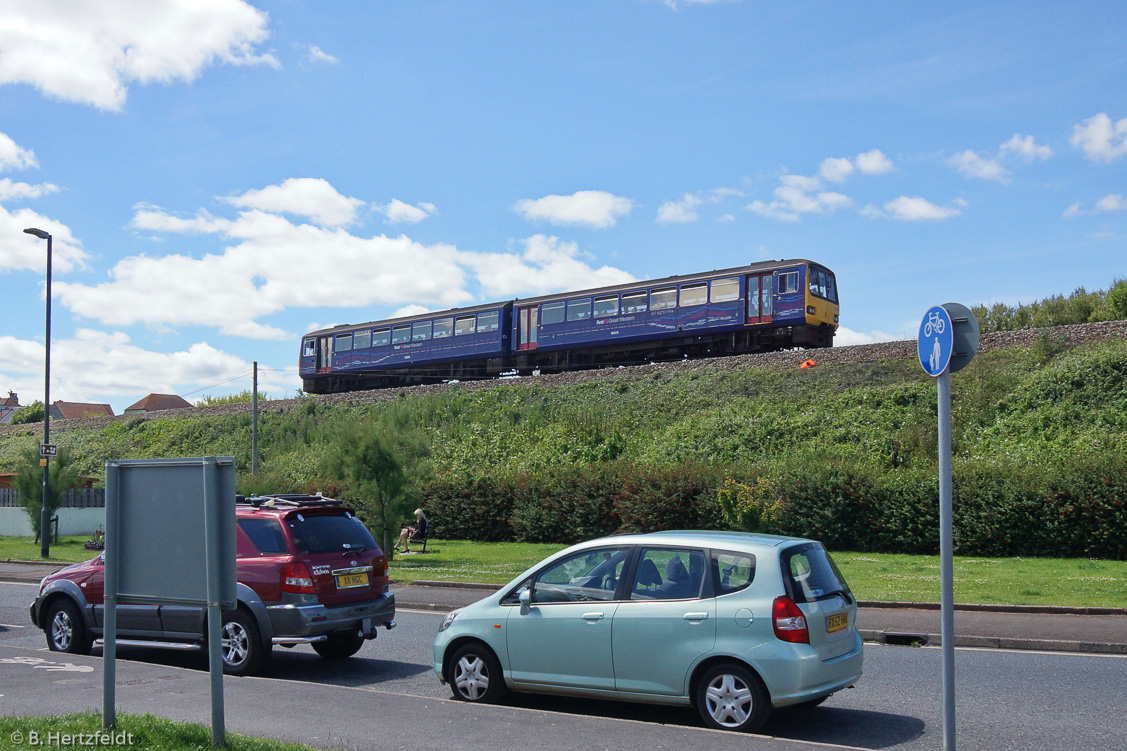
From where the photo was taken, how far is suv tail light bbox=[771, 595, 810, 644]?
6.60 meters

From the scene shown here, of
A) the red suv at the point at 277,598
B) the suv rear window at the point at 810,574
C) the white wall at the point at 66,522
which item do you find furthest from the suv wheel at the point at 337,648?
the white wall at the point at 66,522

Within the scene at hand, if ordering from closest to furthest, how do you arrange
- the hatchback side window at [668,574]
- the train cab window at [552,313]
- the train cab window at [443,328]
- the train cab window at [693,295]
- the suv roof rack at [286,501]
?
the hatchback side window at [668,574] < the suv roof rack at [286,501] < the train cab window at [693,295] < the train cab window at [552,313] < the train cab window at [443,328]

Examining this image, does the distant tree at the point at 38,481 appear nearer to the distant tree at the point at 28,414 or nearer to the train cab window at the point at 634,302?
the train cab window at the point at 634,302

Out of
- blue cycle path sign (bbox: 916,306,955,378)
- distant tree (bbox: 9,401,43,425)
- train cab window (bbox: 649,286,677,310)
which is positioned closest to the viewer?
blue cycle path sign (bbox: 916,306,955,378)

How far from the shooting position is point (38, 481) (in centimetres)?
2958

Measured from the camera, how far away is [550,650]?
7418mm

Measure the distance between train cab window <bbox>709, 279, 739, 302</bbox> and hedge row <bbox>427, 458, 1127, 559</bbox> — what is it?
1072 cm

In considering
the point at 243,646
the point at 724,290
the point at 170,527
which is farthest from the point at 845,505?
the point at 170,527

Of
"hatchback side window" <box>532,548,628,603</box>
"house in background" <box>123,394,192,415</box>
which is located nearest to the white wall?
"hatchback side window" <box>532,548,628,603</box>

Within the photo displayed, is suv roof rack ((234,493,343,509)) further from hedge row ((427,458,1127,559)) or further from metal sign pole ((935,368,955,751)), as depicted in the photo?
hedge row ((427,458,1127,559))

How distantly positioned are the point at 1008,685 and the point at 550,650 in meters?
4.34

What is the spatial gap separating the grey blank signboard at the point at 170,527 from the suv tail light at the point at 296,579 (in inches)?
129

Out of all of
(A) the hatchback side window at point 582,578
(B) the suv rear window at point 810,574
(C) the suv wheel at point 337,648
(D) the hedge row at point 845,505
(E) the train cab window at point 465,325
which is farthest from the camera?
(E) the train cab window at point 465,325

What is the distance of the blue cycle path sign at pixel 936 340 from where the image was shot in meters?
5.32
